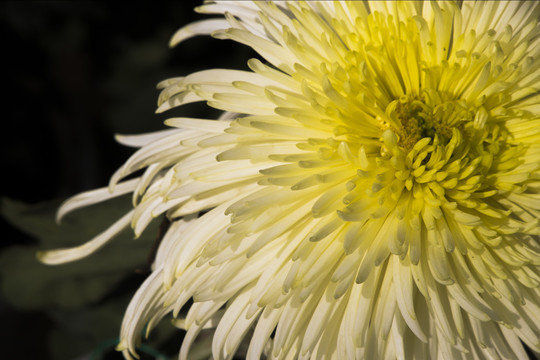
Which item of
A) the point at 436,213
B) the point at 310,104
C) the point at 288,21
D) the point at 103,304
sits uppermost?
the point at 288,21

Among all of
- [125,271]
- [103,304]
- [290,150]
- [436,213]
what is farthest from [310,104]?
[103,304]

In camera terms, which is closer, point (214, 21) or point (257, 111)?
point (257, 111)

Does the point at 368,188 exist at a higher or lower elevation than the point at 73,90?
lower

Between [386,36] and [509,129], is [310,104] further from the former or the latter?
[509,129]

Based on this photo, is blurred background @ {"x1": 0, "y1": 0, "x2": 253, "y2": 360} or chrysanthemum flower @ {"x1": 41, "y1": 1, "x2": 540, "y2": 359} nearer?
chrysanthemum flower @ {"x1": 41, "y1": 1, "x2": 540, "y2": 359}

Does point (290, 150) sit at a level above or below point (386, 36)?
below

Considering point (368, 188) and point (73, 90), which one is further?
point (73, 90)

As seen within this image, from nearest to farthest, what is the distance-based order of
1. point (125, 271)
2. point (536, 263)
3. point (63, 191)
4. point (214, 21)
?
point (536, 263) → point (214, 21) → point (125, 271) → point (63, 191)

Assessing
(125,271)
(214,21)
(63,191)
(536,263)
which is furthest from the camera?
(63,191)
